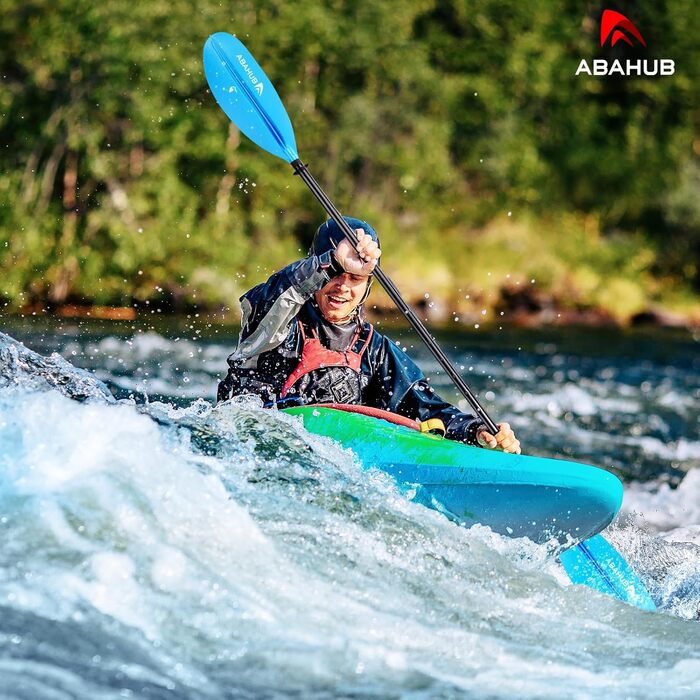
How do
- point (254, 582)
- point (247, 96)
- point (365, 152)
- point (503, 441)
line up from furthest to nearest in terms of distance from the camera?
point (365, 152), point (247, 96), point (503, 441), point (254, 582)

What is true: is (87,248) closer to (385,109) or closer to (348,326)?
(385,109)

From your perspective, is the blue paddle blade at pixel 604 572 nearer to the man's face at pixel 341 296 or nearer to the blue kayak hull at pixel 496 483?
the blue kayak hull at pixel 496 483

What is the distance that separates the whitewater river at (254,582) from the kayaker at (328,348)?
25cm

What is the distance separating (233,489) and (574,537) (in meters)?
1.13

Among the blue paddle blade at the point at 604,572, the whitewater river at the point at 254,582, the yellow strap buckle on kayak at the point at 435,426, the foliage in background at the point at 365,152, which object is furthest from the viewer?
the foliage in background at the point at 365,152

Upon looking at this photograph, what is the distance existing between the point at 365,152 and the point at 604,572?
16.6 m

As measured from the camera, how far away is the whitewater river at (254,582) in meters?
2.58

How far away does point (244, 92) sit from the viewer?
4652 mm

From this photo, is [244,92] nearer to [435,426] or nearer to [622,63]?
[435,426]

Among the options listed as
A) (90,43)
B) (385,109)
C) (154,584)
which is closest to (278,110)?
(154,584)

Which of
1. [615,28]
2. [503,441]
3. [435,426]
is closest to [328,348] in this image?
[435,426]

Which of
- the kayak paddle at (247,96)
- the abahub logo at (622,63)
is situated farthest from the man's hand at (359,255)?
the abahub logo at (622,63)

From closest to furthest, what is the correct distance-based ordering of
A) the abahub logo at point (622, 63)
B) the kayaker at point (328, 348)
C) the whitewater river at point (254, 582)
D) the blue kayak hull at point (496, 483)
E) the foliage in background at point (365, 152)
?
the whitewater river at point (254, 582) < the blue kayak hull at point (496, 483) < the kayaker at point (328, 348) < the foliage in background at point (365, 152) < the abahub logo at point (622, 63)

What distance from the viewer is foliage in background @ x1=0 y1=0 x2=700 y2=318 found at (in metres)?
14.6
